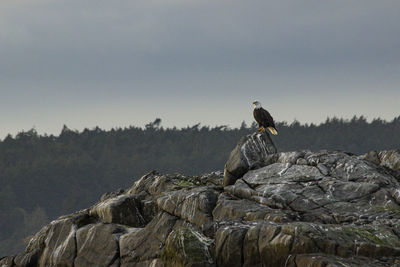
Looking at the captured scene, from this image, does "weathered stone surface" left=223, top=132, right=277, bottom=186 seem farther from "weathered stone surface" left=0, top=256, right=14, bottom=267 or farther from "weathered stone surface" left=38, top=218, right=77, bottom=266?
"weathered stone surface" left=0, top=256, right=14, bottom=267

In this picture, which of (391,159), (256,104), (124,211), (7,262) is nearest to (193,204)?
(124,211)

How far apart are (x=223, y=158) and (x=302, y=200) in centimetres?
12461

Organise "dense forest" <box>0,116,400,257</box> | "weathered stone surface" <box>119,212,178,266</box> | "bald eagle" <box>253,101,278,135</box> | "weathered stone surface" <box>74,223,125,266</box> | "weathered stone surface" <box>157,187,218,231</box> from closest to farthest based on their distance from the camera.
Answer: "weathered stone surface" <box>119,212,178,266</box> → "weathered stone surface" <box>157,187,218,231</box> → "weathered stone surface" <box>74,223,125,266</box> → "bald eagle" <box>253,101,278,135</box> → "dense forest" <box>0,116,400,257</box>

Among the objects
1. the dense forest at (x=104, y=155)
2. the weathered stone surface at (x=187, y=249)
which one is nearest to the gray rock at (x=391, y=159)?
the weathered stone surface at (x=187, y=249)

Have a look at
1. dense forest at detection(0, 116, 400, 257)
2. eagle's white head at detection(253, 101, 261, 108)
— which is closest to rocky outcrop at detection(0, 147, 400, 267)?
eagle's white head at detection(253, 101, 261, 108)

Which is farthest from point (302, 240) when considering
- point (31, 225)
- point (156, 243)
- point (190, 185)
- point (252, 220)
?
point (31, 225)

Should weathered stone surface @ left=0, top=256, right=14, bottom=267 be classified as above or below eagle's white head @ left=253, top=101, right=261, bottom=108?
below

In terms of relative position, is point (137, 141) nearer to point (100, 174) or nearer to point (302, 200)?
Result: point (100, 174)

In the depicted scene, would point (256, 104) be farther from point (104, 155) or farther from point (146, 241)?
point (104, 155)

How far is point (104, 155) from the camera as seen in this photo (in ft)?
458

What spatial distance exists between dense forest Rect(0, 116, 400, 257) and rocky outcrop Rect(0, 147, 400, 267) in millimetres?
89938

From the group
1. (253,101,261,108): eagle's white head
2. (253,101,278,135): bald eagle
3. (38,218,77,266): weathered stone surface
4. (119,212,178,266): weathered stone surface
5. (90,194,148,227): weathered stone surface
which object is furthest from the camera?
(253,101,261,108): eagle's white head

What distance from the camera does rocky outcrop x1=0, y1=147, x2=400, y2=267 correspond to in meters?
18.6

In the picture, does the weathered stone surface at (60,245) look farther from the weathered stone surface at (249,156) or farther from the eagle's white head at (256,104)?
the eagle's white head at (256,104)
